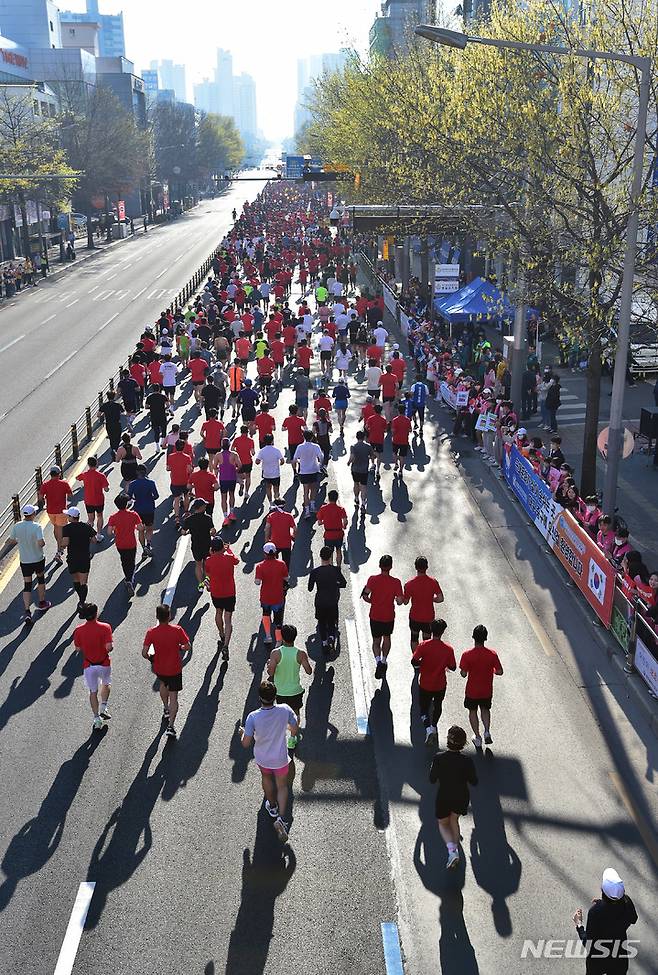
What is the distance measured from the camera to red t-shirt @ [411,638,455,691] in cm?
1022

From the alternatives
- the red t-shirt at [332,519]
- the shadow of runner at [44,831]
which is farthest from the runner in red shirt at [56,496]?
the shadow of runner at [44,831]

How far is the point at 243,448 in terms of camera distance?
1747cm

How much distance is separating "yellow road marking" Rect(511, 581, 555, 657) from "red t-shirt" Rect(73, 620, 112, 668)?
5650 millimetres

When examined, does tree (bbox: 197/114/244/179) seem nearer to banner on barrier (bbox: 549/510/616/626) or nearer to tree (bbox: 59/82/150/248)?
tree (bbox: 59/82/150/248)

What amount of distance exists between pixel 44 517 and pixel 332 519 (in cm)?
663

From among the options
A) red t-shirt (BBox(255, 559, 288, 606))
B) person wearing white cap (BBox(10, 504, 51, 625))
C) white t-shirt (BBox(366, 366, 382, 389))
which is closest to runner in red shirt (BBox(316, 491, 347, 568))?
red t-shirt (BBox(255, 559, 288, 606))

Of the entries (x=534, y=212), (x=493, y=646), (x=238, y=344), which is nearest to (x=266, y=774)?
(x=493, y=646)

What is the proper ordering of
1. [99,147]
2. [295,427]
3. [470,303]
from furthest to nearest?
[99,147]
[470,303]
[295,427]

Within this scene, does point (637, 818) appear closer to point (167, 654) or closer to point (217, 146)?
point (167, 654)

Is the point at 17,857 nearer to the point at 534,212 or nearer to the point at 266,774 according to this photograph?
the point at 266,774

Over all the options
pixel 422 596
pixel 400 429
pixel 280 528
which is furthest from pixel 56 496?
pixel 400 429

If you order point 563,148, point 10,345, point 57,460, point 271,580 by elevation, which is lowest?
point 10,345

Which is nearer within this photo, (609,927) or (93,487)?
(609,927)

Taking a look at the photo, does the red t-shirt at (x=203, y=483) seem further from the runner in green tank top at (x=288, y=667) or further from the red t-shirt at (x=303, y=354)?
the red t-shirt at (x=303, y=354)
